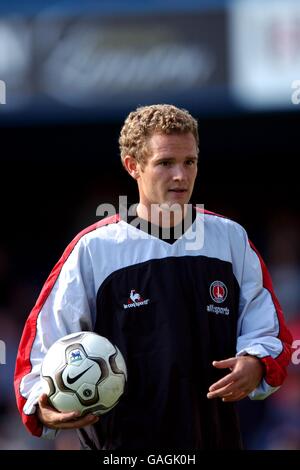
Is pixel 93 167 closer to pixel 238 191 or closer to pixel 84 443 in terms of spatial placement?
pixel 238 191

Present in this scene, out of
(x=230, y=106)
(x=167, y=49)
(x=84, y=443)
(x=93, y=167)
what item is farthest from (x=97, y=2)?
(x=84, y=443)

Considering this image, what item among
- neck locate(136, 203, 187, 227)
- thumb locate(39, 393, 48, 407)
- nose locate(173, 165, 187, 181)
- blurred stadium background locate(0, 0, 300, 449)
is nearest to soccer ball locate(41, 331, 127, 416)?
thumb locate(39, 393, 48, 407)

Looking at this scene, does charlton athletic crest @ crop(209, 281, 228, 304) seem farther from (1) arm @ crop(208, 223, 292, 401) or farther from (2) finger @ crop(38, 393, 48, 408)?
(2) finger @ crop(38, 393, 48, 408)

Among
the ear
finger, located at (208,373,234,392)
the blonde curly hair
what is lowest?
finger, located at (208,373,234,392)

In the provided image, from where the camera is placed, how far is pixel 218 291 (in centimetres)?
402

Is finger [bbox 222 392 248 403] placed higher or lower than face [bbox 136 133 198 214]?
lower

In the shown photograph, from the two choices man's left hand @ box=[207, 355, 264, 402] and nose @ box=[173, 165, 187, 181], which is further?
nose @ box=[173, 165, 187, 181]

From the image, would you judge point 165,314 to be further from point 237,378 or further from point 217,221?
point 217,221

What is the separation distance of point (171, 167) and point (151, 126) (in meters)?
0.21

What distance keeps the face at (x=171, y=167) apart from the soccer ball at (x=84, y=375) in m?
0.64

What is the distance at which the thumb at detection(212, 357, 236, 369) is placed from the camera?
12.2 feet

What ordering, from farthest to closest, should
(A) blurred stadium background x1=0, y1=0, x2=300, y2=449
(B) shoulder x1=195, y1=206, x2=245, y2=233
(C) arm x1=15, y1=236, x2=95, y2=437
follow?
1. (A) blurred stadium background x1=0, y1=0, x2=300, y2=449
2. (B) shoulder x1=195, y1=206, x2=245, y2=233
3. (C) arm x1=15, y1=236, x2=95, y2=437

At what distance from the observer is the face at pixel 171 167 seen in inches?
157

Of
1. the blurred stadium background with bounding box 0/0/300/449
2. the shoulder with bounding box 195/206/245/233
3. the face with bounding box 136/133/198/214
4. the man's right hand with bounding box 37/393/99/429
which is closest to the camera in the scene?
the man's right hand with bounding box 37/393/99/429
